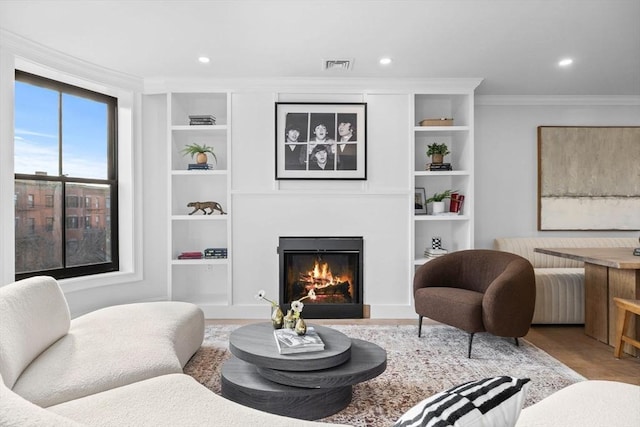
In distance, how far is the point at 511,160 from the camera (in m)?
4.84

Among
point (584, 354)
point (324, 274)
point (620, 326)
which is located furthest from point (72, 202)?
point (620, 326)

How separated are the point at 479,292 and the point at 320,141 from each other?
2.16 metres

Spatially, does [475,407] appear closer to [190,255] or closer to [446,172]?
[446,172]

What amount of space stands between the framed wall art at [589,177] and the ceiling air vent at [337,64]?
8.44ft

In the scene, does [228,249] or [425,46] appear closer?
[425,46]

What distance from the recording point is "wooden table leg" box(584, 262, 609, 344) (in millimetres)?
3551

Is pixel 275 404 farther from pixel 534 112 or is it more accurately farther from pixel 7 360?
pixel 534 112

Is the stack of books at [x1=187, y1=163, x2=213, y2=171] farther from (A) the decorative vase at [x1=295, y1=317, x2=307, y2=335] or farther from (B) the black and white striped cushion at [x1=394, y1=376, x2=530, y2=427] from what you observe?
(B) the black and white striped cushion at [x1=394, y1=376, x2=530, y2=427]

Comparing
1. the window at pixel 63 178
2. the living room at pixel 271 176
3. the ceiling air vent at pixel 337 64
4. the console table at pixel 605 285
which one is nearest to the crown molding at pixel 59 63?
the living room at pixel 271 176

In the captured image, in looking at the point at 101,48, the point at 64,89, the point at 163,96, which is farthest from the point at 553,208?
the point at 64,89

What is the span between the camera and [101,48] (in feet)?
11.3

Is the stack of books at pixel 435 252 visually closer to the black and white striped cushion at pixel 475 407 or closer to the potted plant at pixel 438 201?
the potted plant at pixel 438 201

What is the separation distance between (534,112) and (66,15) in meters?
4.79

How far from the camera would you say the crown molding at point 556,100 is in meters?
4.78
